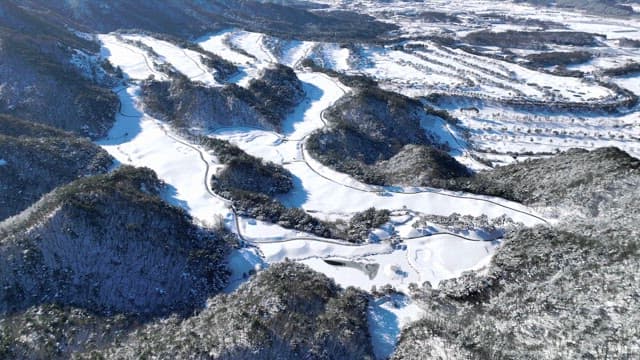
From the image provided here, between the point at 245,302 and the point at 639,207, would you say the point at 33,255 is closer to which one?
the point at 245,302

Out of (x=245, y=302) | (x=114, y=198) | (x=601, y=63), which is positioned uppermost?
(x=114, y=198)

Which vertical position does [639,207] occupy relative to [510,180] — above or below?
above

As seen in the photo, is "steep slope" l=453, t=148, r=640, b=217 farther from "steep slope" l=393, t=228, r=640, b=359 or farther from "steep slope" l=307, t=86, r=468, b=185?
"steep slope" l=393, t=228, r=640, b=359

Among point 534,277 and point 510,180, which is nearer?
point 534,277

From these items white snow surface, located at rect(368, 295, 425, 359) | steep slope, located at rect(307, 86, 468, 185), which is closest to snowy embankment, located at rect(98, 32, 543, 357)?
white snow surface, located at rect(368, 295, 425, 359)

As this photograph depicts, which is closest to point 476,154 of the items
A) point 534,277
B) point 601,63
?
point 534,277
